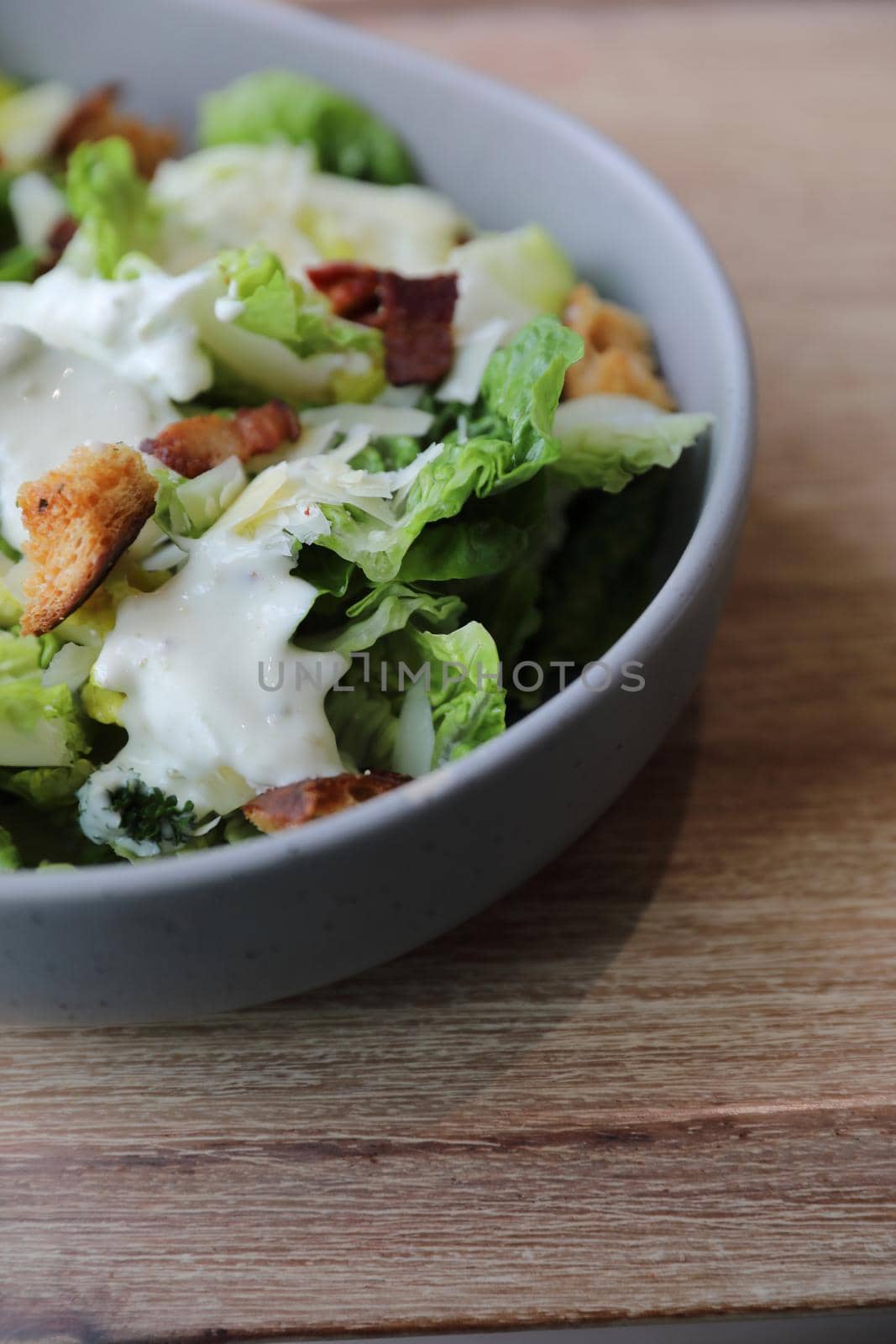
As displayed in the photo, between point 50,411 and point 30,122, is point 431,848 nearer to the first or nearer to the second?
point 50,411

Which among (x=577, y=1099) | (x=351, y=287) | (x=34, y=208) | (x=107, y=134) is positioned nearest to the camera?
(x=577, y=1099)

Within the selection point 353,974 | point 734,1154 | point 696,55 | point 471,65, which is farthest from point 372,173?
point 734,1154

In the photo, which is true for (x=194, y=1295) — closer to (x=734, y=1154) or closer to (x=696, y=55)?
(x=734, y=1154)

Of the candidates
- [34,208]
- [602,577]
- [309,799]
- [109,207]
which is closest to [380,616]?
[309,799]

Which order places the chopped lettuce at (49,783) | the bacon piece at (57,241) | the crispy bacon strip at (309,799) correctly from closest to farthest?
1. the crispy bacon strip at (309,799)
2. the chopped lettuce at (49,783)
3. the bacon piece at (57,241)

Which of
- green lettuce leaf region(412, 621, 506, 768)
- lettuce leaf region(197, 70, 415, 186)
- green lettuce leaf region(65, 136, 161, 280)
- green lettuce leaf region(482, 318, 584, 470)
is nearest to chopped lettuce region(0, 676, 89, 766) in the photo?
green lettuce leaf region(412, 621, 506, 768)

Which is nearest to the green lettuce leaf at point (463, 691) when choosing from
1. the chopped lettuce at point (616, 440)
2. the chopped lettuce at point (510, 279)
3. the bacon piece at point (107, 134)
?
the chopped lettuce at point (616, 440)

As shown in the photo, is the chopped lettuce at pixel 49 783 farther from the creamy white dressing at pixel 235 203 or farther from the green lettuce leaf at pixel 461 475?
the creamy white dressing at pixel 235 203
